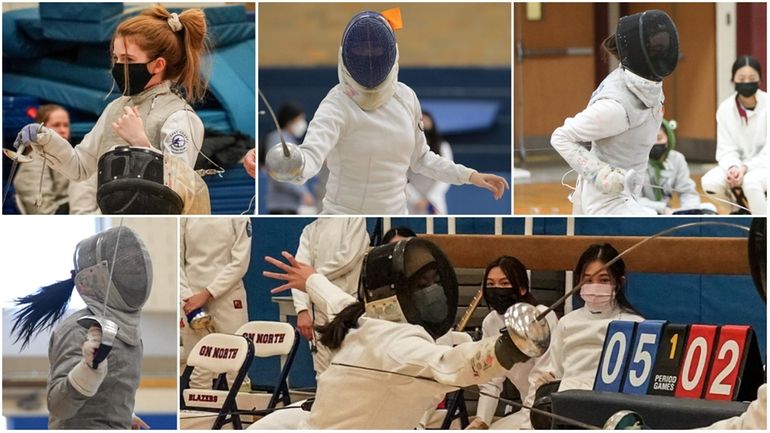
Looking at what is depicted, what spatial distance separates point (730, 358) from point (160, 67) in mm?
1870

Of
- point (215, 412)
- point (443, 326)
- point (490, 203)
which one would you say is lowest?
point (215, 412)

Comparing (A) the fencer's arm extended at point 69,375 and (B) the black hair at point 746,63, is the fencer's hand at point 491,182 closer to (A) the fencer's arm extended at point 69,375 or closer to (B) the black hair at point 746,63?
(B) the black hair at point 746,63

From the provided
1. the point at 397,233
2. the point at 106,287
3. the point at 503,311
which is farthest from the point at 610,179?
the point at 106,287

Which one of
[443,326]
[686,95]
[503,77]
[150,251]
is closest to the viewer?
[443,326]

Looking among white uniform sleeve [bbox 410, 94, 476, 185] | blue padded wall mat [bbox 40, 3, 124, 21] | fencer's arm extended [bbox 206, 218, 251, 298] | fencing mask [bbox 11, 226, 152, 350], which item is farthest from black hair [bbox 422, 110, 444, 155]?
blue padded wall mat [bbox 40, 3, 124, 21]

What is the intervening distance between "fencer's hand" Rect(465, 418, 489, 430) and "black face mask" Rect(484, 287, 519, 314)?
0.34 m

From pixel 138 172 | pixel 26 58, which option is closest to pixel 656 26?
pixel 138 172

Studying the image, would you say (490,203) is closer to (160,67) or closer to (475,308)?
(475,308)

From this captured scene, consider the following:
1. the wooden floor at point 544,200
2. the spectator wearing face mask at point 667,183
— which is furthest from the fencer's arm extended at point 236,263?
the spectator wearing face mask at point 667,183

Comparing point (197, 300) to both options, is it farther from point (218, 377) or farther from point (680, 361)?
point (680, 361)

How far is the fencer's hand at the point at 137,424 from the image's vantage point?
4.29 m

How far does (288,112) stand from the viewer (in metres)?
4.44

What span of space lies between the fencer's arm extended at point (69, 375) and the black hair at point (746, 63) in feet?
7.35

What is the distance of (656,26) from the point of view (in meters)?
4.15
